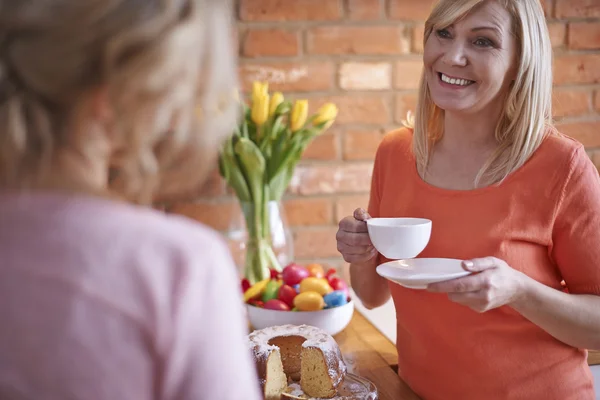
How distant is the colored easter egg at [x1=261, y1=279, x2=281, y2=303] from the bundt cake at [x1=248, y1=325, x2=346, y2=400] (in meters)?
0.33

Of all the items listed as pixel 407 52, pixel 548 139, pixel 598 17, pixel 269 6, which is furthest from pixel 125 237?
pixel 598 17

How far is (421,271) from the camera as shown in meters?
1.17

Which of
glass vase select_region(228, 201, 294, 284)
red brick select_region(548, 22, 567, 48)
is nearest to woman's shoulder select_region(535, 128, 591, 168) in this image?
glass vase select_region(228, 201, 294, 284)

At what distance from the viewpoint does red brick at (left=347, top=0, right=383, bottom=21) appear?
7.16ft

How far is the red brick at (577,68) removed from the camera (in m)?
2.33

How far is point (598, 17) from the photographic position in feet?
7.66

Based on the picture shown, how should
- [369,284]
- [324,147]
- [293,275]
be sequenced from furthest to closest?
[324,147] < [293,275] < [369,284]

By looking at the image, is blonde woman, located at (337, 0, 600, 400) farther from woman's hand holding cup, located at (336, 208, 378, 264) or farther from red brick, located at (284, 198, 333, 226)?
red brick, located at (284, 198, 333, 226)

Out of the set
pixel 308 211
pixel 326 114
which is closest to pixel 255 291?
pixel 326 114

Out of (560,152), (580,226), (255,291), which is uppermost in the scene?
(560,152)

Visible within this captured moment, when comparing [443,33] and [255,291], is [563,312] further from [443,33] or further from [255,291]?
[255,291]

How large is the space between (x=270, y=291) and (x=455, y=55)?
0.69 metres

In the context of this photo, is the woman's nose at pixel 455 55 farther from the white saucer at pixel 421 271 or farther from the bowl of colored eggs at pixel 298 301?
the bowl of colored eggs at pixel 298 301

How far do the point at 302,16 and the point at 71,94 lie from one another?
1.75 metres
